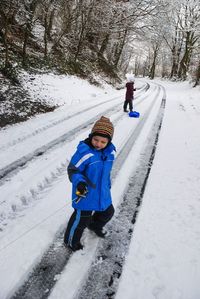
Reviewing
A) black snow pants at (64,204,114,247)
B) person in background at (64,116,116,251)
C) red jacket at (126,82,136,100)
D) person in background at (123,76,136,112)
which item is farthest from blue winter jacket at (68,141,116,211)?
red jacket at (126,82,136,100)

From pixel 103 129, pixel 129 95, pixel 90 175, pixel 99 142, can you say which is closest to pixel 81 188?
pixel 90 175

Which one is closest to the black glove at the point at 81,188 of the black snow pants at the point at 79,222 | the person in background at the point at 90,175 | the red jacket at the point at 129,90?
the person in background at the point at 90,175

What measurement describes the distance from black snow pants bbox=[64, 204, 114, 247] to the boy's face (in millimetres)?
714

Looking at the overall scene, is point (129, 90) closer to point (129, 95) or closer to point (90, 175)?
point (129, 95)

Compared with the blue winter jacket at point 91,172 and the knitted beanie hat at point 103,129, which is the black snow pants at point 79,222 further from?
the knitted beanie hat at point 103,129

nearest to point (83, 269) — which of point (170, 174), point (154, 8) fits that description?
point (170, 174)

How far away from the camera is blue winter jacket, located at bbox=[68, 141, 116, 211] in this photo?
2844 mm

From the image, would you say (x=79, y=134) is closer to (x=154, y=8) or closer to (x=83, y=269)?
(x=83, y=269)

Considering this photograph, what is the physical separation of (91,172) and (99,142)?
0.32 meters

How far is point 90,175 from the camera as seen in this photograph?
9.52 ft

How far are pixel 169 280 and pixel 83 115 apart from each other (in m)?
7.51

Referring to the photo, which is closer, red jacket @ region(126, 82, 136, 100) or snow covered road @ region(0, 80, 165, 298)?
snow covered road @ region(0, 80, 165, 298)

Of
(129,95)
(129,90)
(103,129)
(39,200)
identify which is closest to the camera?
(103,129)

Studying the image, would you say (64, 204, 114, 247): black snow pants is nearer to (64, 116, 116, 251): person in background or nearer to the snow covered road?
(64, 116, 116, 251): person in background
